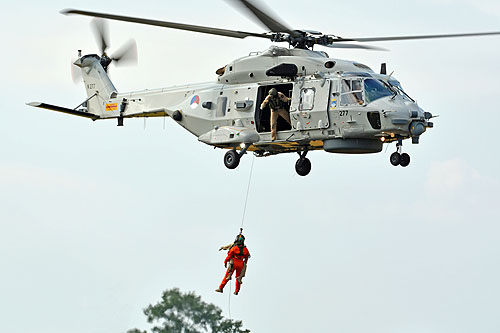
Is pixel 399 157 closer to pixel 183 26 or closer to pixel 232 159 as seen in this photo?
pixel 232 159

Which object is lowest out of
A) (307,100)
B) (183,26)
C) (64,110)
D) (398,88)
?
(307,100)

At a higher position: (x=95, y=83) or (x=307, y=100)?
(x=95, y=83)

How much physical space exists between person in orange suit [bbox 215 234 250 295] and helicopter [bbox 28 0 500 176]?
239 centimetres

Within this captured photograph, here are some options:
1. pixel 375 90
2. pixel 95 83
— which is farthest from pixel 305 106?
pixel 95 83

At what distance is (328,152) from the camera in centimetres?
3200

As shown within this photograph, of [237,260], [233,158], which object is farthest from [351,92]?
[237,260]

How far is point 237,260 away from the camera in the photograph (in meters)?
A: 31.4

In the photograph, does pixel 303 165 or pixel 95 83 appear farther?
pixel 95 83

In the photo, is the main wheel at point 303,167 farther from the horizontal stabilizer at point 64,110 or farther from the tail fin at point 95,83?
the horizontal stabilizer at point 64,110

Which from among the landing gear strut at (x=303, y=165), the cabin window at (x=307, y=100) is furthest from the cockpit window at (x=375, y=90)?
the landing gear strut at (x=303, y=165)

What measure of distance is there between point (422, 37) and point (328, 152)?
3360mm

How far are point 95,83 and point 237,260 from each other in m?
8.54

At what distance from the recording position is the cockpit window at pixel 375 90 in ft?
103

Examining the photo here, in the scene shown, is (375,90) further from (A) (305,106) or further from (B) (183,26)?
(B) (183,26)
